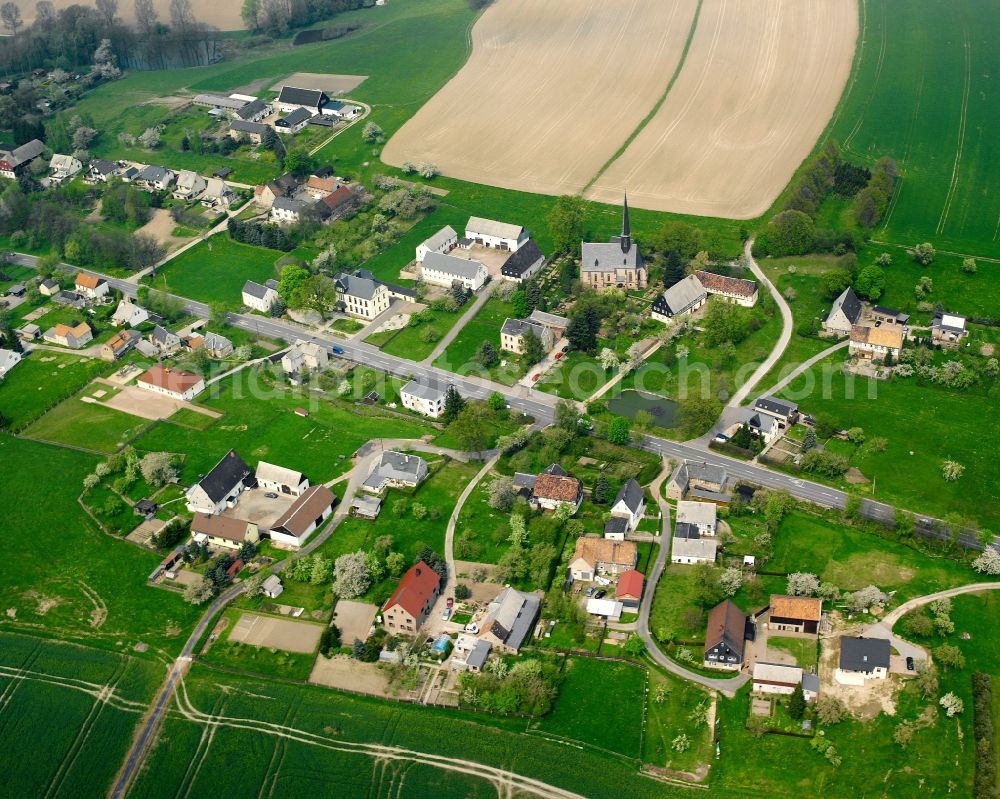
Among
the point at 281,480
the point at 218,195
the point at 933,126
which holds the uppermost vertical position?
the point at 933,126

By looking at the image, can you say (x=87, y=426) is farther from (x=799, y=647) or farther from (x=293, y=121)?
(x=293, y=121)

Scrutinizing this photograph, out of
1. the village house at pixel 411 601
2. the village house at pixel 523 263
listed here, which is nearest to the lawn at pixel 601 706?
the village house at pixel 411 601

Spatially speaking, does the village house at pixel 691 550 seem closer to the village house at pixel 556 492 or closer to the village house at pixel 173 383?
the village house at pixel 556 492

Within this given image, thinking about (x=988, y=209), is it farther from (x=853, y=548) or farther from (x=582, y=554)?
(x=582, y=554)

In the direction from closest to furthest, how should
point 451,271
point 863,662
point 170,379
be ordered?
point 863,662, point 170,379, point 451,271

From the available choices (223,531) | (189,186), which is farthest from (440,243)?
(223,531)

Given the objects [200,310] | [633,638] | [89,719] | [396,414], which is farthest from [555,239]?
[89,719]
